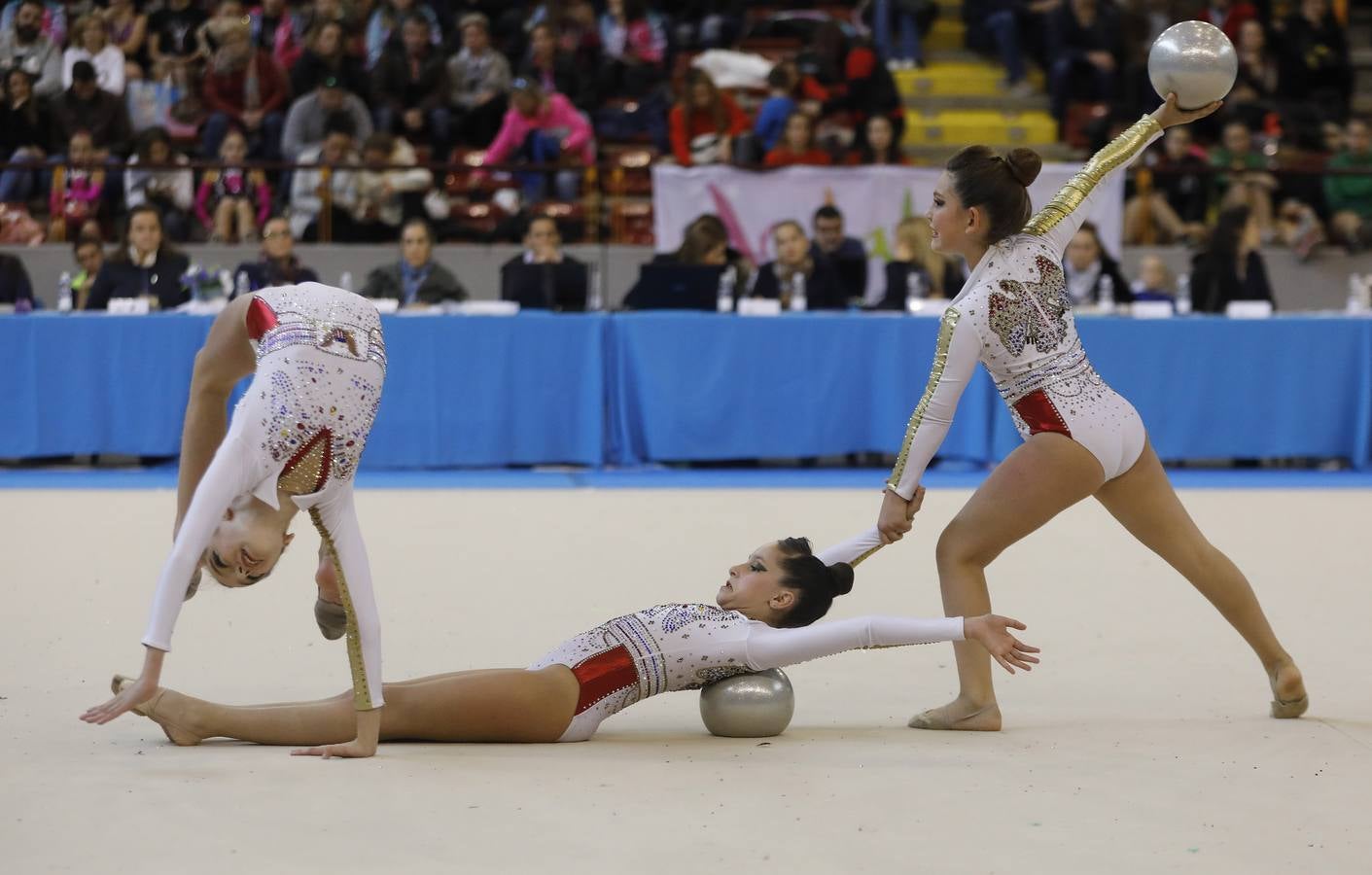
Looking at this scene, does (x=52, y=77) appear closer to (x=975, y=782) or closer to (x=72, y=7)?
(x=72, y=7)

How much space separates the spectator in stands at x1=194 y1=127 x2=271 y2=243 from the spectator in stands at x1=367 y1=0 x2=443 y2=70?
5.42 ft

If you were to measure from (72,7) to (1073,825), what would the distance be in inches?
448

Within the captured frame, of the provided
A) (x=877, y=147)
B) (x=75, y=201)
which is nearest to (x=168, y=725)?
(x=75, y=201)

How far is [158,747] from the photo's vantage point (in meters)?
3.54

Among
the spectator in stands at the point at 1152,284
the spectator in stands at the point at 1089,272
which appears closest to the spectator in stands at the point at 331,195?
the spectator in stands at the point at 1089,272

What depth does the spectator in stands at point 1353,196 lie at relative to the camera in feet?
36.5

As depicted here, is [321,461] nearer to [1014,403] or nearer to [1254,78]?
[1014,403]

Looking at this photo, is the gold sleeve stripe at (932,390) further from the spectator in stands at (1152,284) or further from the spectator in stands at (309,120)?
the spectator in stands at (309,120)

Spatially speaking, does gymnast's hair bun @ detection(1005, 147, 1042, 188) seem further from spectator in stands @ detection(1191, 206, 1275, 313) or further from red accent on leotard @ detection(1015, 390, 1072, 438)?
spectator in stands @ detection(1191, 206, 1275, 313)

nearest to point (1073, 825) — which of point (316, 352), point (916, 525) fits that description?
point (316, 352)

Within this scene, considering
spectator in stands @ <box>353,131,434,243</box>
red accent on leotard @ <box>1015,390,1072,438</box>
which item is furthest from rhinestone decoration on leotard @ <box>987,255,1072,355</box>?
spectator in stands @ <box>353,131,434,243</box>

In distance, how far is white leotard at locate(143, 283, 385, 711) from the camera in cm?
318

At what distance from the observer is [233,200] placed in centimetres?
1073

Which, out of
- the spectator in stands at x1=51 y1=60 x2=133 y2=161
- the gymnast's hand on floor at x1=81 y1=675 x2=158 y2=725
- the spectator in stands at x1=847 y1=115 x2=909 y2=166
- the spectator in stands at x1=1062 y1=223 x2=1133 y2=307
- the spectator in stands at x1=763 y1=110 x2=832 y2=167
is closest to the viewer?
the gymnast's hand on floor at x1=81 y1=675 x2=158 y2=725
